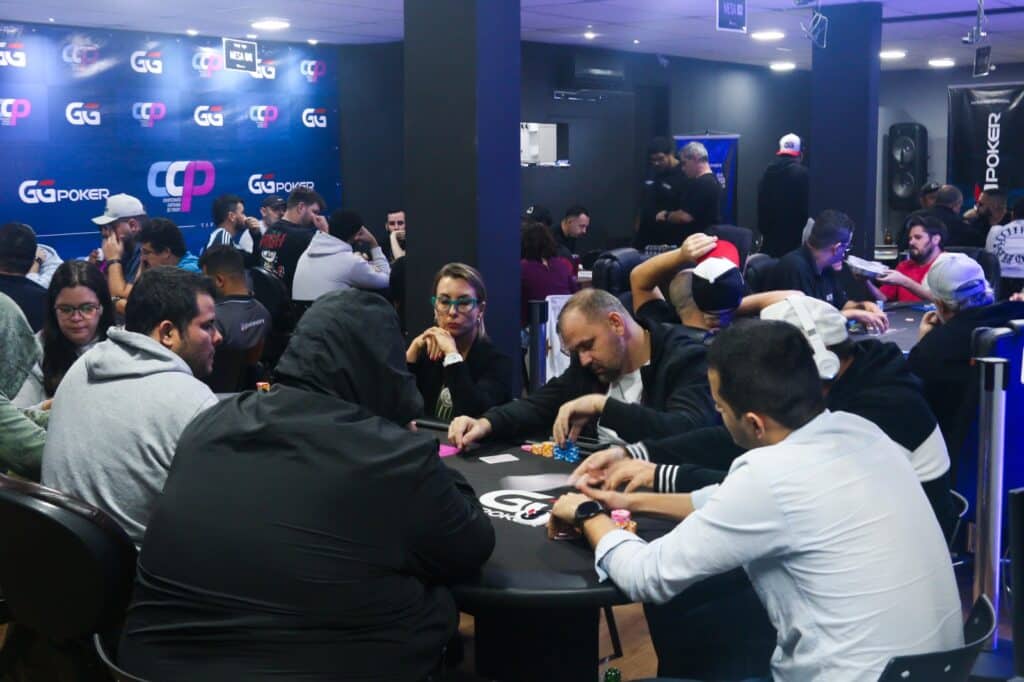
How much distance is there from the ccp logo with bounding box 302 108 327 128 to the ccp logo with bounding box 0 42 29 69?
9.95ft

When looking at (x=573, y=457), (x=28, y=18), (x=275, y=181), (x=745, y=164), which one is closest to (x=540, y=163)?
(x=275, y=181)

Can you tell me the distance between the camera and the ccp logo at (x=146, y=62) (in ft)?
35.2

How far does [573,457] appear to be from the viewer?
3324 mm

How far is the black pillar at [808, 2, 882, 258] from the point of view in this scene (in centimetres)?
959

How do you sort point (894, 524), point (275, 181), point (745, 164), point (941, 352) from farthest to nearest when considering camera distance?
1. point (745, 164)
2. point (275, 181)
3. point (941, 352)
4. point (894, 524)

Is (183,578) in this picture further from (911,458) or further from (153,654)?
(911,458)

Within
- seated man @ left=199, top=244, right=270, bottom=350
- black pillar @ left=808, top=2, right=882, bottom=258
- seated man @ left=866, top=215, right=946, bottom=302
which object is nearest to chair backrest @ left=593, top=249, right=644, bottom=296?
seated man @ left=866, top=215, right=946, bottom=302

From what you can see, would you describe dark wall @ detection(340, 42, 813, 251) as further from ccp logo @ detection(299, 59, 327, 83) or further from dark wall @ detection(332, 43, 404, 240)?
ccp logo @ detection(299, 59, 327, 83)

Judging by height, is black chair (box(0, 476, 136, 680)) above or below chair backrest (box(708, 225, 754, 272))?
below

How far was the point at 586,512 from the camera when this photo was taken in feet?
8.28

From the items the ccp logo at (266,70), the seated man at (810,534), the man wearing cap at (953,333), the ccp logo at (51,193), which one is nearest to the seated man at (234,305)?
the man wearing cap at (953,333)

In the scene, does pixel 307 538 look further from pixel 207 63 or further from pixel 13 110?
pixel 207 63

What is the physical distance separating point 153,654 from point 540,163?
11550 millimetres

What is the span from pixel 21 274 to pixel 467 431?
2.78m
